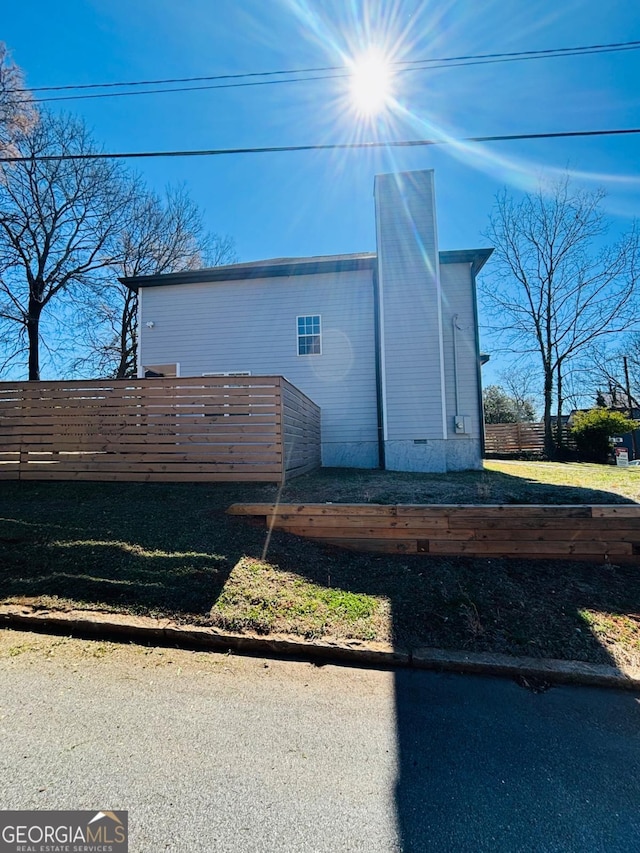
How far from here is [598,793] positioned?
1.56 metres

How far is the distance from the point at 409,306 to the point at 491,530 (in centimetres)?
682

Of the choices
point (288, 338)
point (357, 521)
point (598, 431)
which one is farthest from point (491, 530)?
point (598, 431)

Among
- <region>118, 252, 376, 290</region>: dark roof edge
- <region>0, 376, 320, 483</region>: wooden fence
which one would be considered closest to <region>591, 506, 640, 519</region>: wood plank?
<region>0, 376, 320, 483</region>: wooden fence

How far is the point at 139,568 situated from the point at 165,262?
19.4 meters

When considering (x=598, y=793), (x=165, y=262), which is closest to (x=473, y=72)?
(x=598, y=793)

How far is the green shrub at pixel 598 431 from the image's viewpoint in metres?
14.0

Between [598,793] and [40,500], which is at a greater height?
[40,500]

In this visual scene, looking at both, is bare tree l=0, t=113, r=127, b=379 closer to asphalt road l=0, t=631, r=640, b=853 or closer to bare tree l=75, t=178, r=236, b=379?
bare tree l=75, t=178, r=236, b=379

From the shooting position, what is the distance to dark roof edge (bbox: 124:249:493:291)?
9688 mm

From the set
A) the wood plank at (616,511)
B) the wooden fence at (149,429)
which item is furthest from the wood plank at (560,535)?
the wooden fence at (149,429)

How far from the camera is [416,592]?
3.19 meters

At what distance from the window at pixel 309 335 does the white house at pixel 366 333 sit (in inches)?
1.0

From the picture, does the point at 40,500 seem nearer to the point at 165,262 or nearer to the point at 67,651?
the point at 67,651

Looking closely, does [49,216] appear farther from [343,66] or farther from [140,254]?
[343,66]
